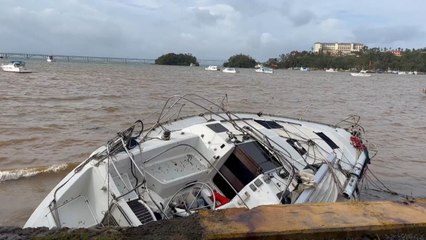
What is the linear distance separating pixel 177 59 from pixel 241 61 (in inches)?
906

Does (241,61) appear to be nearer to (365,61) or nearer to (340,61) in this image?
(340,61)

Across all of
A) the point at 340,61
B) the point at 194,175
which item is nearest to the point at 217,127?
the point at 194,175

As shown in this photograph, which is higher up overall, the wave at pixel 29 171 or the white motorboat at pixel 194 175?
the white motorboat at pixel 194 175

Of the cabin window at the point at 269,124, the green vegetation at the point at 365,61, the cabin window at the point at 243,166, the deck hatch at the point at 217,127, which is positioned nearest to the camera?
the cabin window at the point at 243,166

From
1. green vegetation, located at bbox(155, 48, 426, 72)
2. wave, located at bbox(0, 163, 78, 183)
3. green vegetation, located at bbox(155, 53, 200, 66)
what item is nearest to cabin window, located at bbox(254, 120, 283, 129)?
wave, located at bbox(0, 163, 78, 183)

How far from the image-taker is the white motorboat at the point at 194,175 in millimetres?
4535

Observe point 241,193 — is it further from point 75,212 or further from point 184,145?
point 75,212

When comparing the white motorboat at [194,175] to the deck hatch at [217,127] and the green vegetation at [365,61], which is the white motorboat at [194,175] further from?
the green vegetation at [365,61]

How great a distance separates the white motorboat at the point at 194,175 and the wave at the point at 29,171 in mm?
3369

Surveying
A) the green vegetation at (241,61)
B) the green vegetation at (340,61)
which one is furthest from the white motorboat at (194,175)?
the green vegetation at (241,61)

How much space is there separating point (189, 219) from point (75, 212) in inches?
83.5

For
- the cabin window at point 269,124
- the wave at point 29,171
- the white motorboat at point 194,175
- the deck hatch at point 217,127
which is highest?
the deck hatch at point 217,127

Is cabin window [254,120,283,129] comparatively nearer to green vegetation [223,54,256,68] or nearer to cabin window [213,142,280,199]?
cabin window [213,142,280,199]

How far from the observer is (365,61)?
142 m
